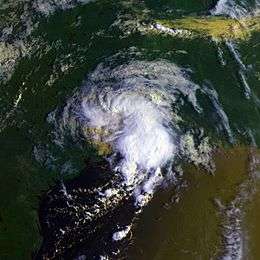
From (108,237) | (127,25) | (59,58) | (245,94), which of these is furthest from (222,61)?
(108,237)

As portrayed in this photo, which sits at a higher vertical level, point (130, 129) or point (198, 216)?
point (130, 129)

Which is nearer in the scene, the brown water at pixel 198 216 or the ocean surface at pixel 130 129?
the brown water at pixel 198 216

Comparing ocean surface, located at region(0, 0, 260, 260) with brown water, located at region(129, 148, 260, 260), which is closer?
brown water, located at region(129, 148, 260, 260)

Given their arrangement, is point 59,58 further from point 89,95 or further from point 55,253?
point 55,253

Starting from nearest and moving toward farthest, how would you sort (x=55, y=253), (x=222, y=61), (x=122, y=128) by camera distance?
(x=55, y=253)
(x=122, y=128)
(x=222, y=61)
